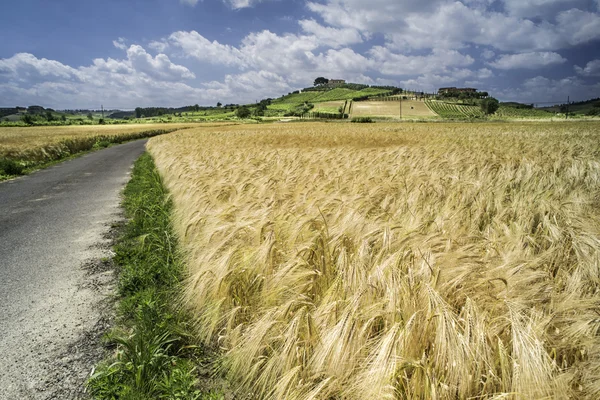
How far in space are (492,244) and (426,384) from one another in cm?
168

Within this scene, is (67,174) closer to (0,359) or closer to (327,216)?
(0,359)

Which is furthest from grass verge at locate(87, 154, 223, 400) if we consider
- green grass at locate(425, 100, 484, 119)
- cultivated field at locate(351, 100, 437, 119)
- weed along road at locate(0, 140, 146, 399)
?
green grass at locate(425, 100, 484, 119)

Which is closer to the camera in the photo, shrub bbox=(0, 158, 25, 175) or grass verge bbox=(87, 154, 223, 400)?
grass verge bbox=(87, 154, 223, 400)

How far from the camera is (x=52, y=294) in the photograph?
3.79 m

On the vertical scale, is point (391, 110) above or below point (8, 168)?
above

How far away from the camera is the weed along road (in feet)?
8.16

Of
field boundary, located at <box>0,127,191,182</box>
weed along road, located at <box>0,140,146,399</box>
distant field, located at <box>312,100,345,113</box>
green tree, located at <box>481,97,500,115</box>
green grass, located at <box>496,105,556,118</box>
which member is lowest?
weed along road, located at <box>0,140,146,399</box>

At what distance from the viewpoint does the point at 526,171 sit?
6.42 m

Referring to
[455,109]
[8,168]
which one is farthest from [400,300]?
[455,109]

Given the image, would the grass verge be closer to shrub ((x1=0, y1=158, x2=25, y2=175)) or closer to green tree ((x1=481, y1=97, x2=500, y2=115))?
shrub ((x1=0, y1=158, x2=25, y2=175))

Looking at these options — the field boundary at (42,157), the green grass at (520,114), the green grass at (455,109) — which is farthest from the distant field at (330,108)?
the field boundary at (42,157)

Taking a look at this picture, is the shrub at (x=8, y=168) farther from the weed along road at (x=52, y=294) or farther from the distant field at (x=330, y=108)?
the distant field at (x=330, y=108)

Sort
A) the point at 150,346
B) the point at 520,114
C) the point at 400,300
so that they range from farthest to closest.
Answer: the point at 520,114 < the point at 150,346 < the point at 400,300

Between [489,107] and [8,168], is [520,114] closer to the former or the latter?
[489,107]
